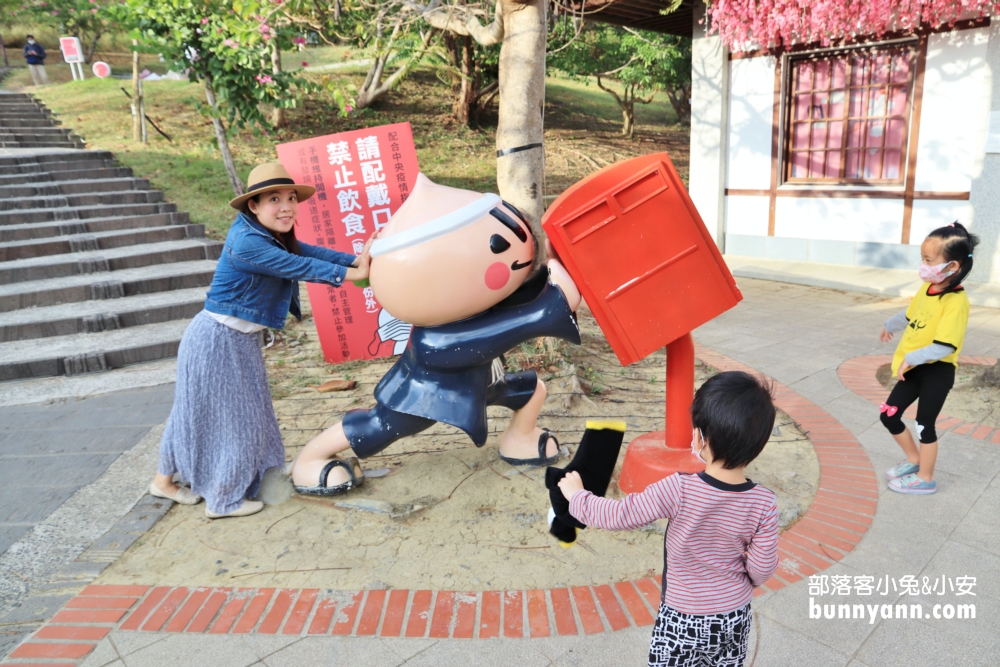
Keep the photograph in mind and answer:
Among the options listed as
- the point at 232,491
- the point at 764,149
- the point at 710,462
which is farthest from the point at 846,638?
the point at 764,149

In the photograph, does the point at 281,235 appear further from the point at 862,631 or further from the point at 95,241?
the point at 95,241

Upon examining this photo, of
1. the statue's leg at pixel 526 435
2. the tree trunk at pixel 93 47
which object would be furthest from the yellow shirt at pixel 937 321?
the tree trunk at pixel 93 47

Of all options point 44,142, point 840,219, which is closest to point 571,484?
point 840,219

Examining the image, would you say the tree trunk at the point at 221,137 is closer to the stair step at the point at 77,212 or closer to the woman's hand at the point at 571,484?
the stair step at the point at 77,212

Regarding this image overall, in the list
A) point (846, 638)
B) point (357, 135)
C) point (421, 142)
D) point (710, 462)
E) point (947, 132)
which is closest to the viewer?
point (710, 462)

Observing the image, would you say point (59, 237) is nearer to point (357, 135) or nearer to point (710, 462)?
point (357, 135)

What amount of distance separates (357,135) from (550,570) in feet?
12.8

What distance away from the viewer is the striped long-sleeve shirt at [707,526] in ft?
5.32

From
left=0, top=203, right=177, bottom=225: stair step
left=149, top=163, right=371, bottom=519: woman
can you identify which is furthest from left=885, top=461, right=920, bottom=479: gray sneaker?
left=0, top=203, right=177, bottom=225: stair step

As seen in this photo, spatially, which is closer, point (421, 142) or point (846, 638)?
point (846, 638)

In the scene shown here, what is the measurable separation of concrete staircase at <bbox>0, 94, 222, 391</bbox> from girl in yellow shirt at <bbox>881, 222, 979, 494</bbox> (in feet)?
18.5

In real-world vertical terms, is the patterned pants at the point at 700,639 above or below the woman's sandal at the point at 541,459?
above

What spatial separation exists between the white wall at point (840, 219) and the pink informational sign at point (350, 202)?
5.83 metres

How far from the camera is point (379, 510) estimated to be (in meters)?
3.25
